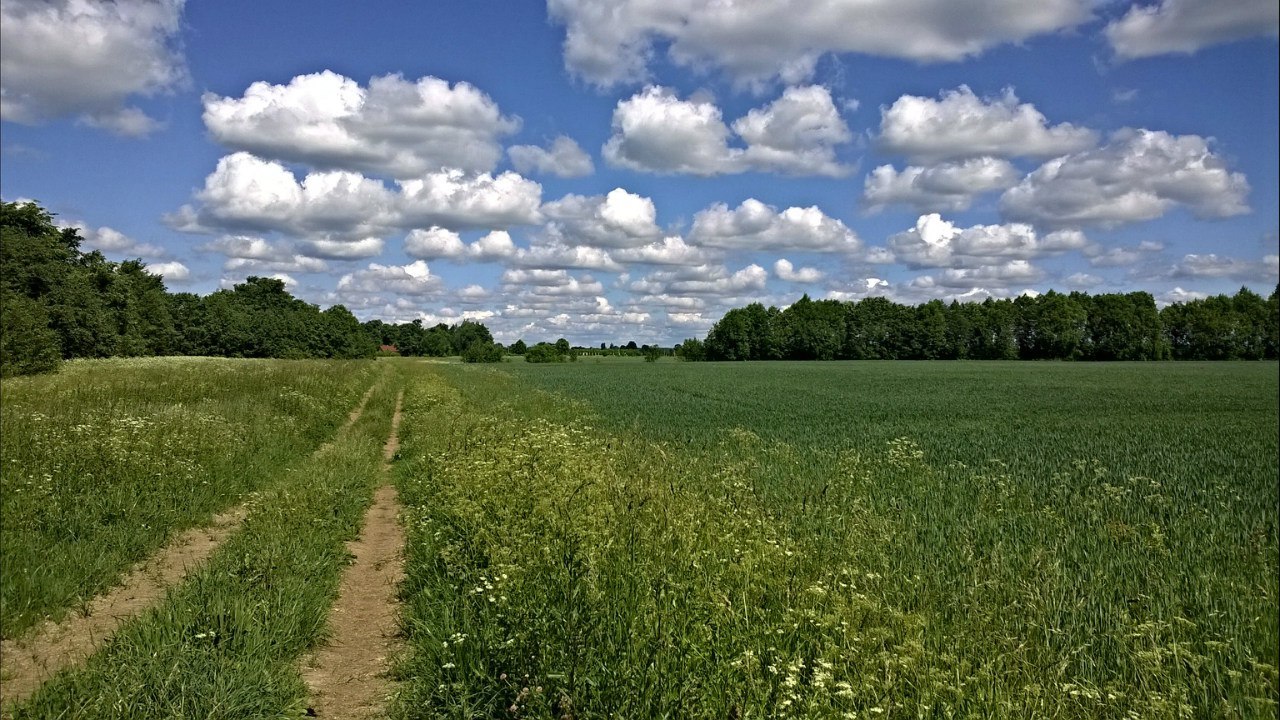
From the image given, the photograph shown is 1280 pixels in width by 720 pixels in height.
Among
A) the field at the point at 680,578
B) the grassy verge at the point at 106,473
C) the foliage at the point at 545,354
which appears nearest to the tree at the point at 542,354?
the foliage at the point at 545,354

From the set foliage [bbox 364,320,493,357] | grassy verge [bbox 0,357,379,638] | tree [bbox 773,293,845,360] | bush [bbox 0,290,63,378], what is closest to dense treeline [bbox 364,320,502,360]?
foliage [bbox 364,320,493,357]

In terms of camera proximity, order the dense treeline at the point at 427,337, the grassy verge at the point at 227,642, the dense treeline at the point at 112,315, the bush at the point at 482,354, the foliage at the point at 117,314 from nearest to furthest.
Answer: the grassy verge at the point at 227,642 → the dense treeline at the point at 112,315 → the foliage at the point at 117,314 → the bush at the point at 482,354 → the dense treeline at the point at 427,337

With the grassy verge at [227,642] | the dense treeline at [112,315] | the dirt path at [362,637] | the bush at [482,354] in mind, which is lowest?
the dirt path at [362,637]

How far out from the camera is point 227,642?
5316 mm

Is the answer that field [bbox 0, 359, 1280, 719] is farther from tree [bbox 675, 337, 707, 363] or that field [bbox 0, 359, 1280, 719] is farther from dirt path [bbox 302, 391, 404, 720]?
tree [bbox 675, 337, 707, 363]

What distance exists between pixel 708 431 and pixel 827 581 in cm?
1291

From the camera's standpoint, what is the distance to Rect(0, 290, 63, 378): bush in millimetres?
24906

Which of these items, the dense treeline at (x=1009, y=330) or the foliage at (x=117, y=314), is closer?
the foliage at (x=117, y=314)

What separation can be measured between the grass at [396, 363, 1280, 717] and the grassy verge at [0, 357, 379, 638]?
296 centimetres

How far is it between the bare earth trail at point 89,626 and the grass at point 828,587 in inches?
95.6

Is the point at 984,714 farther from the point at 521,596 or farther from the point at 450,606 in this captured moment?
the point at 450,606

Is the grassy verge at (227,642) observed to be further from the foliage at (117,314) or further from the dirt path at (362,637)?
the foliage at (117,314)

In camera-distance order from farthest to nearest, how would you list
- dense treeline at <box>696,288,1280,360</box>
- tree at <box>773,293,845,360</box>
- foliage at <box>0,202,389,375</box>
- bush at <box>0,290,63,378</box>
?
tree at <box>773,293,845,360</box>
dense treeline at <box>696,288,1280,360</box>
foliage at <box>0,202,389,375</box>
bush at <box>0,290,63,378</box>

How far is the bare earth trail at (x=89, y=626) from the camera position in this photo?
5008mm
